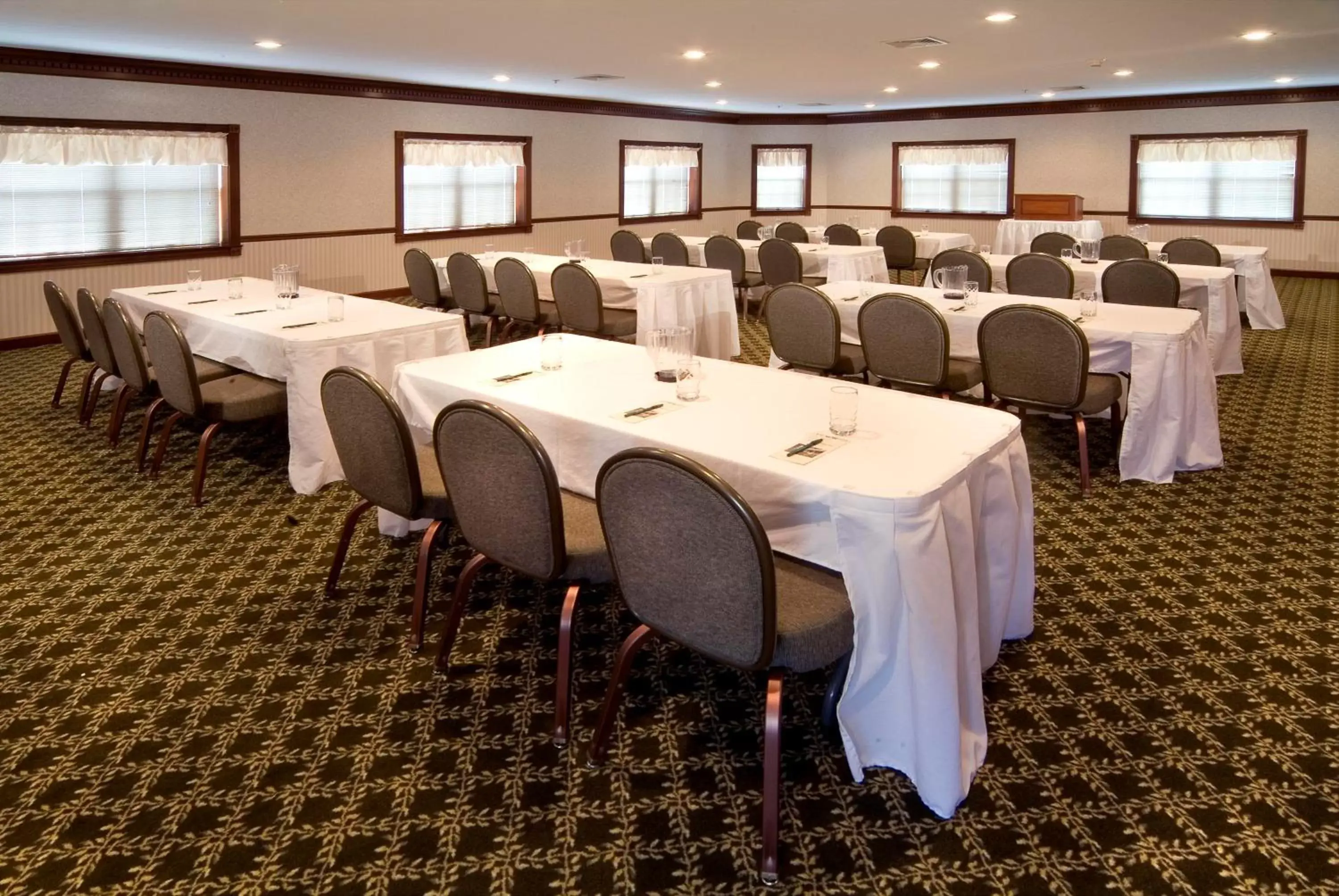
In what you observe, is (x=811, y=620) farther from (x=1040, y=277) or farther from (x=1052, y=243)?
(x=1052, y=243)

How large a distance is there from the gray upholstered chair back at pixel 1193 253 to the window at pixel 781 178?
8.20m

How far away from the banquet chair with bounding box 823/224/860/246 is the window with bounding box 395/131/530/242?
3.81 m

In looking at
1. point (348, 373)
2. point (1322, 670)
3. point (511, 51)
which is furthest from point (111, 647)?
point (511, 51)

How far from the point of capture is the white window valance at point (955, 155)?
47.1 ft

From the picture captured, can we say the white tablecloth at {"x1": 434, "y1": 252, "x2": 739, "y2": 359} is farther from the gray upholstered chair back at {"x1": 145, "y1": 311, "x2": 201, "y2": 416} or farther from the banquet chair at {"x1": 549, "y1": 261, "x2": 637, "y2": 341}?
the gray upholstered chair back at {"x1": 145, "y1": 311, "x2": 201, "y2": 416}

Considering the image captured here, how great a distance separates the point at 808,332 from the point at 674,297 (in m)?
1.89

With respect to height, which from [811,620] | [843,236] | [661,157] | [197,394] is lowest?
[811,620]

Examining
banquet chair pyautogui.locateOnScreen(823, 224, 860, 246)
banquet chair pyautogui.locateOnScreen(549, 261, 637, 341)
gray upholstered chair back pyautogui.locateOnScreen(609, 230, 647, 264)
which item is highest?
banquet chair pyautogui.locateOnScreen(823, 224, 860, 246)

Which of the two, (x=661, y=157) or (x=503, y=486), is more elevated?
(x=661, y=157)

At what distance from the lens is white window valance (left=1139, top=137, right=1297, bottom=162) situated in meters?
12.2

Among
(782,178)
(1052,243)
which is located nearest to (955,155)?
(782,178)

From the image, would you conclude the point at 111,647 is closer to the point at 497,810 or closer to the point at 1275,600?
the point at 497,810

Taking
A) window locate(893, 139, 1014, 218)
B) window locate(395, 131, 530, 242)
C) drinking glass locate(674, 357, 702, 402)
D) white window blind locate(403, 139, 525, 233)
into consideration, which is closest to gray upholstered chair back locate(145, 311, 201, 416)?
drinking glass locate(674, 357, 702, 402)

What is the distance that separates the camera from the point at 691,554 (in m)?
1.96
